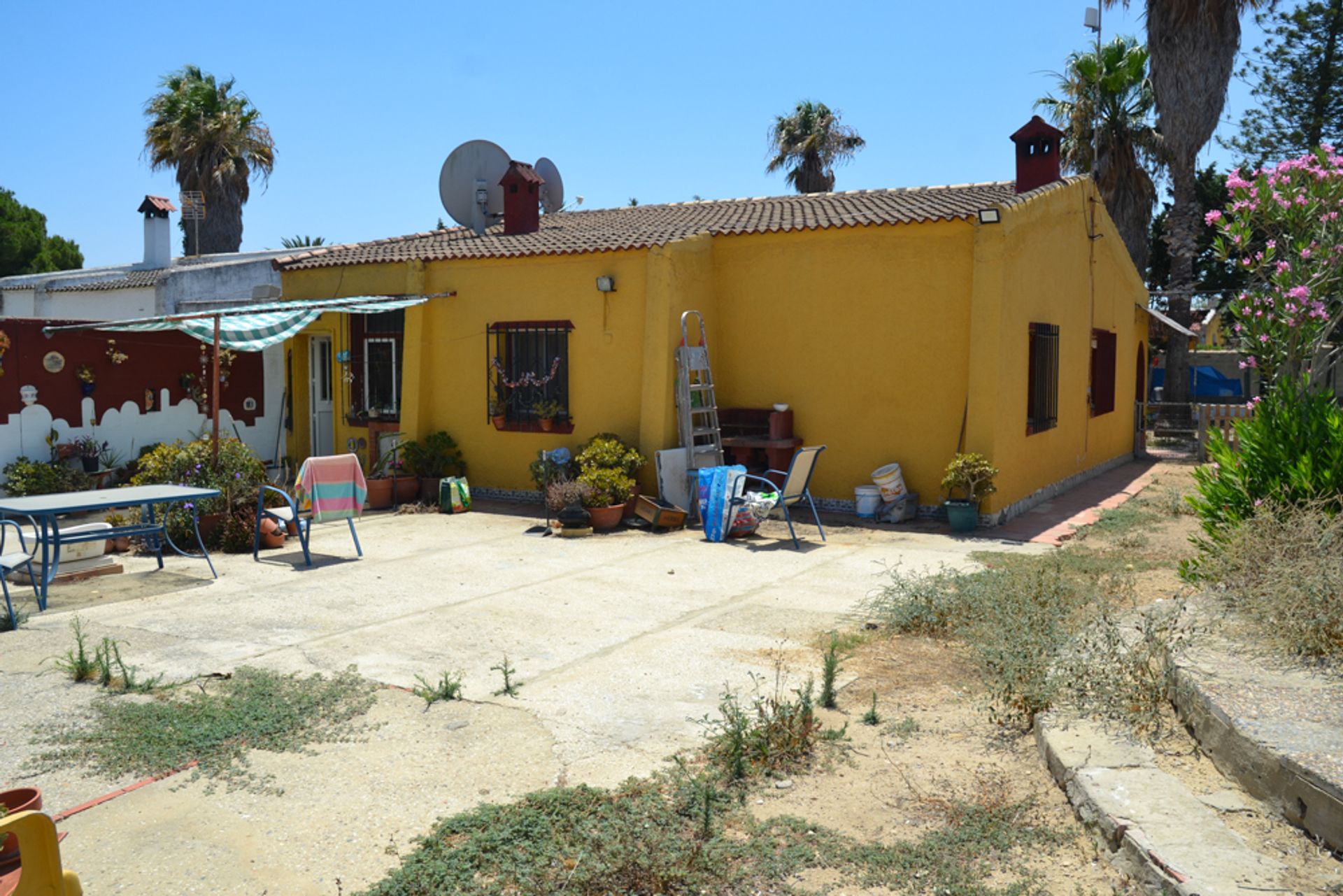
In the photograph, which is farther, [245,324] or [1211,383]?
[1211,383]

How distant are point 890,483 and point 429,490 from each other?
566cm

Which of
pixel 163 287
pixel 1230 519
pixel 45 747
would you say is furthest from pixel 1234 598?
pixel 163 287

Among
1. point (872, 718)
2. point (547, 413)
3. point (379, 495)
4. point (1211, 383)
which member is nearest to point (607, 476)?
point (547, 413)

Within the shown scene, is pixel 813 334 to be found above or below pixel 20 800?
above

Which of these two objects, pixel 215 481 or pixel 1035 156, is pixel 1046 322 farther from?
pixel 215 481

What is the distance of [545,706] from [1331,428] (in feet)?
15.6

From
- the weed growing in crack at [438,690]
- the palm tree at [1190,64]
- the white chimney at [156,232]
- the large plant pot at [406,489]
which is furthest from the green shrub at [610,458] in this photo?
the palm tree at [1190,64]

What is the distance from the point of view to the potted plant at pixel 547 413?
494 inches

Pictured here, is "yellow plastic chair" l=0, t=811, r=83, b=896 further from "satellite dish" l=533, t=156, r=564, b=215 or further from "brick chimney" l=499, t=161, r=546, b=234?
"satellite dish" l=533, t=156, r=564, b=215

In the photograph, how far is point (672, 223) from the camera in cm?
1334

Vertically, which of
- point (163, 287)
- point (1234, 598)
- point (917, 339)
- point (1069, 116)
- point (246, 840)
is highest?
point (1069, 116)

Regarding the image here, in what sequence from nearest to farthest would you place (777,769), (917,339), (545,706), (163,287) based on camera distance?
(777,769), (545,706), (917,339), (163,287)

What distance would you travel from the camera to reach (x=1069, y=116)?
75.2ft

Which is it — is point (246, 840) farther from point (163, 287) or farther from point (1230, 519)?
point (163, 287)
